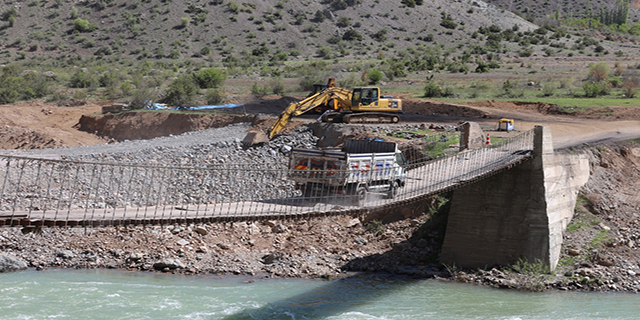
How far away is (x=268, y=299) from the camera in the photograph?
15.5m

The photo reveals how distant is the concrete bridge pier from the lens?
57.6 feet

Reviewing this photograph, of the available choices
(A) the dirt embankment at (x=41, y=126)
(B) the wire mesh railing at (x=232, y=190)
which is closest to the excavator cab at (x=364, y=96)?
(B) the wire mesh railing at (x=232, y=190)

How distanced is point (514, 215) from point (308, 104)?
13772 millimetres

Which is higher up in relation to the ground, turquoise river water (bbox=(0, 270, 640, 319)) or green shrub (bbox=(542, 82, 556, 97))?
green shrub (bbox=(542, 82, 556, 97))

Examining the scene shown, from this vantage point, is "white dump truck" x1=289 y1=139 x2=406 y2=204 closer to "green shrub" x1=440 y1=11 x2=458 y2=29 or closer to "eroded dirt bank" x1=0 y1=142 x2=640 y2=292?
"eroded dirt bank" x1=0 y1=142 x2=640 y2=292

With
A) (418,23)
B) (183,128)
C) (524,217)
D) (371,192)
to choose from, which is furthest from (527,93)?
(418,23)

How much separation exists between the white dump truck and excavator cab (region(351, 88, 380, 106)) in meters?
11.6

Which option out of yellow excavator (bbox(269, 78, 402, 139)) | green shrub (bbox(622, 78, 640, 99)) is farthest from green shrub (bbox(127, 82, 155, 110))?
green shrub (bbox(622, 78, 640, 99))

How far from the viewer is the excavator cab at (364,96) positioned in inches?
1118

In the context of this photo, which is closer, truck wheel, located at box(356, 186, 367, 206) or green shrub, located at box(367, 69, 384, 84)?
truck wheel, located at box(356, 186, 367, 206)

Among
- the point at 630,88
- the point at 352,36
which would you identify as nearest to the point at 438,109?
the point at 630,88

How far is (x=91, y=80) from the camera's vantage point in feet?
152

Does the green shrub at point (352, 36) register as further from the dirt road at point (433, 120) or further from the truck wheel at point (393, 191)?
the truck wheel at point (393, 191)

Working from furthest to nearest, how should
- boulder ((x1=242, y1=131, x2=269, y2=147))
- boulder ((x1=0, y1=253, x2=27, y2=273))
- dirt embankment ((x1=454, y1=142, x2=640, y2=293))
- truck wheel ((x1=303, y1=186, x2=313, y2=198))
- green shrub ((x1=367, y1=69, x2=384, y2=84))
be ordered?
green shrub ((x1=367, y1=69, x2=384, y2=84))
boulder ((x1=242, y1=131, x2=269, y2=147))
dirt embankment ((x1=454, y1=142, x2=640, y2=293))
boulder ((x1=0, y1=253, x2=27, y2=273))
truck wheel ((x1=303, y1=186, x2=313, y2=198))
